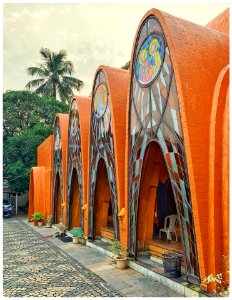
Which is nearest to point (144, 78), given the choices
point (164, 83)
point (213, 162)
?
point (164, 83)

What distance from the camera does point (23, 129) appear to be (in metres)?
33.3

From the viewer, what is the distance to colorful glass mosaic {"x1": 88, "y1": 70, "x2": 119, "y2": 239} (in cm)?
1223

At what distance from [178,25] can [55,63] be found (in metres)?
30.3

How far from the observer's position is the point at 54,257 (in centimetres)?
1233

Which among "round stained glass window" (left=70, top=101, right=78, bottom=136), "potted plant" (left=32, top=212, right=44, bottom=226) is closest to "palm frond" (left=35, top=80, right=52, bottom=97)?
"potted plant" (left=32, top=212, right=44, bottom=226)

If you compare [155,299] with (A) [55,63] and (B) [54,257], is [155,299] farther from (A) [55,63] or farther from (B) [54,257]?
(A) [55,63]

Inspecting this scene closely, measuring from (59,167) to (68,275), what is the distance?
40.0ft

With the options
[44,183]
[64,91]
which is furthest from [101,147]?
[64,91]

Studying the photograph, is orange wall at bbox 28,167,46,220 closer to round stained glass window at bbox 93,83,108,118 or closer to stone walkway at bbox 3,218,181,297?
stone walkway at bbox 3,218,181,297

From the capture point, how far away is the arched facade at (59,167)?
65.6ft

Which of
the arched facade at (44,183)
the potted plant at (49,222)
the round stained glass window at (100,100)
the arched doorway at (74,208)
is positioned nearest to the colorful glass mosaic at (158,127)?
the round stained glass window at (100,100)

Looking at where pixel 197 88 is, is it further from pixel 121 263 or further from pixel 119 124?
pixel 121 263

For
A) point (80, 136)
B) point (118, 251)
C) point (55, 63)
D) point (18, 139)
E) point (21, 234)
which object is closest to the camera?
point (118, 251)

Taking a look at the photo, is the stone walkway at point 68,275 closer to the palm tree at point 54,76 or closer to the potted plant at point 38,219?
the potted plant at point 38,219
